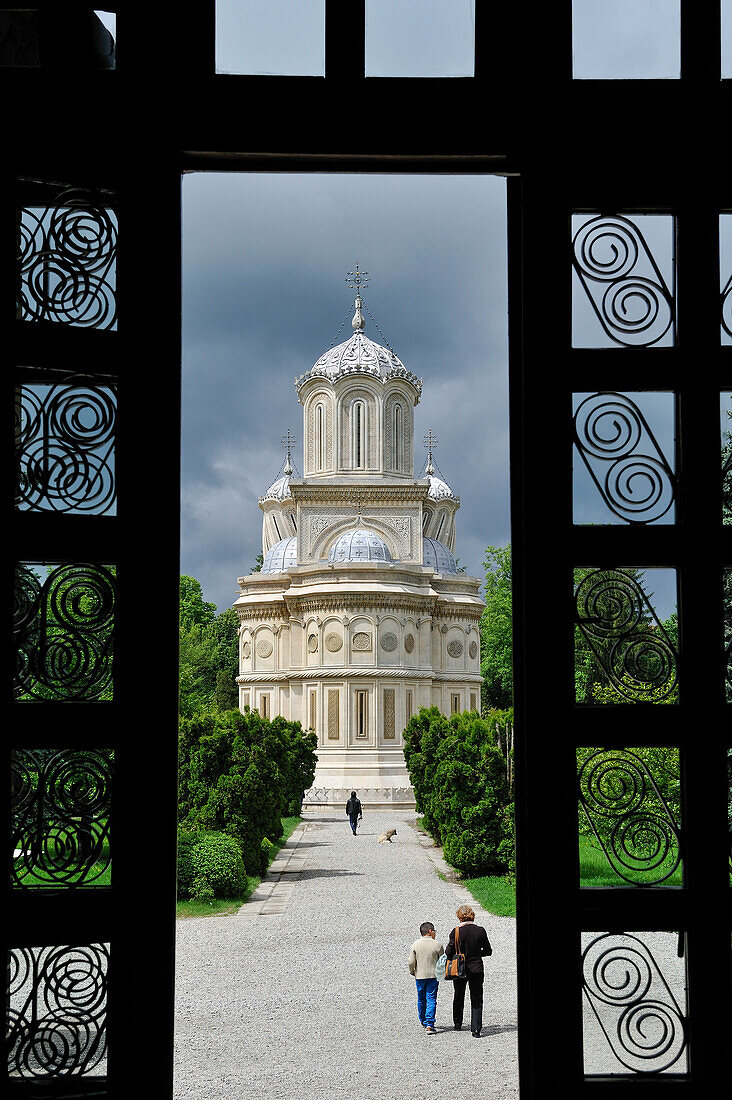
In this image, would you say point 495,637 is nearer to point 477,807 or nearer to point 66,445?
point 477,807

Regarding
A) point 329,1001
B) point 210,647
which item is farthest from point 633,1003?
point 210,647

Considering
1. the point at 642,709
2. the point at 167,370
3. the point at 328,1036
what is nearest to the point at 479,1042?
the point at 328,1036

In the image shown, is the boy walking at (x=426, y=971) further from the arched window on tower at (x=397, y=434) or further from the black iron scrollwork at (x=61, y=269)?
the arched window on tower at (x=397, y=434)

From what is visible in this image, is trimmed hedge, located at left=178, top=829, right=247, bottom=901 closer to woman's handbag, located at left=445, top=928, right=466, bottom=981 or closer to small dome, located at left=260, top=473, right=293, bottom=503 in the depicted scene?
woman's handbag, located at left=445, top=928, right=466, bottom=981

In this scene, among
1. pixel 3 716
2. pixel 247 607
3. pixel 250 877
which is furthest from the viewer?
pixel 247 607

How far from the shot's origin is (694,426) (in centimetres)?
280

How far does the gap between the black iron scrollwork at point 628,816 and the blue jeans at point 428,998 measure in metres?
5.82

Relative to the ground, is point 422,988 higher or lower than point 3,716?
lower

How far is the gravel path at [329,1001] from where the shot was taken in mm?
7004

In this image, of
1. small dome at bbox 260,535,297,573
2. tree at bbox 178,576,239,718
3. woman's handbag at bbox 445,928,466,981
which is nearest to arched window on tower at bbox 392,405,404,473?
small dome at bbox 260,535,297,573

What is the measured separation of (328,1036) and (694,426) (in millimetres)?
6750

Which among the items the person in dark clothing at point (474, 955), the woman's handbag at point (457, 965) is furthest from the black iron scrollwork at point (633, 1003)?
the woman's handbag at point (457, 965)

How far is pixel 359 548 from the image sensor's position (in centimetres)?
3431

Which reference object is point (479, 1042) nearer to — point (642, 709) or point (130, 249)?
point (642, 709)
